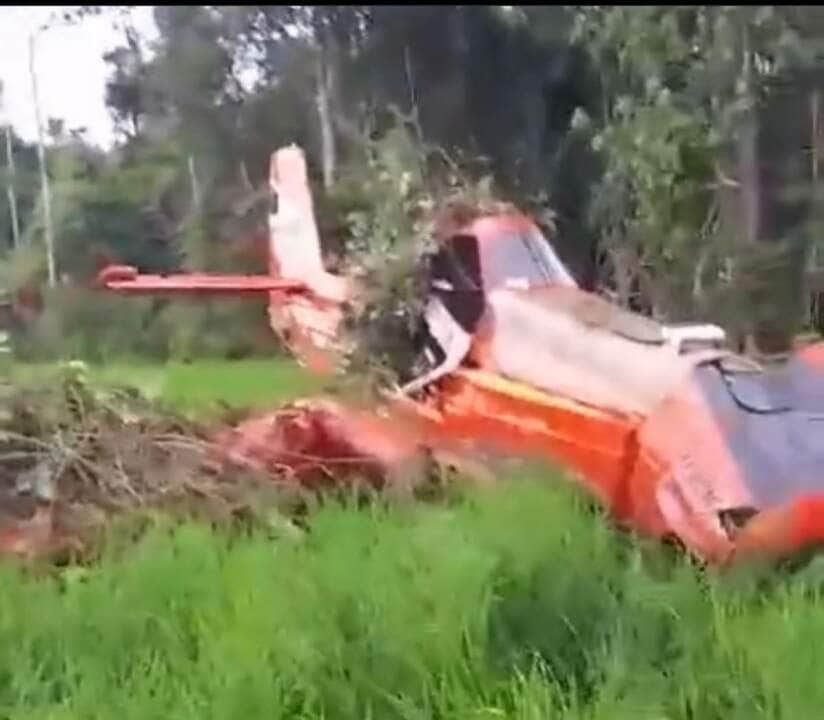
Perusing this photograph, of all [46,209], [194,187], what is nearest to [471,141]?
[194,187]

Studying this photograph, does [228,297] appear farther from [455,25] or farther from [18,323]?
[455,25]

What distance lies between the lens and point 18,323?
2.20m

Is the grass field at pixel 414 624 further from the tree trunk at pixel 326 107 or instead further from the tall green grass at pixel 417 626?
the tree trunk at pixel 326 107

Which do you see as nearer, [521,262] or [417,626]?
[417,626]

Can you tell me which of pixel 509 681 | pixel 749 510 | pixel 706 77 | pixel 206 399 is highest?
pixel 706 77

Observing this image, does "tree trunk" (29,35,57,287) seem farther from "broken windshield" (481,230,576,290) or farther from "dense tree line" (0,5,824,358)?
"broken windshield" (481,230,576,290)

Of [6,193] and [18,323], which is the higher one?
[6,193]

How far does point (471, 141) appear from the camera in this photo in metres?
2.20

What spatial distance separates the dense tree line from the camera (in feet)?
7.16

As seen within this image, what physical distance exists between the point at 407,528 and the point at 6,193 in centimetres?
64

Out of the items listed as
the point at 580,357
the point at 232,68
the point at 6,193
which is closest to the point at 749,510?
the point at 580,357

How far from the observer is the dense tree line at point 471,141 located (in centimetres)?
218

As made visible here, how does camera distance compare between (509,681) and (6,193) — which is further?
(6,193)

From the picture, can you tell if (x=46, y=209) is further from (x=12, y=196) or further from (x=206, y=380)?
(x=206, y=380)
